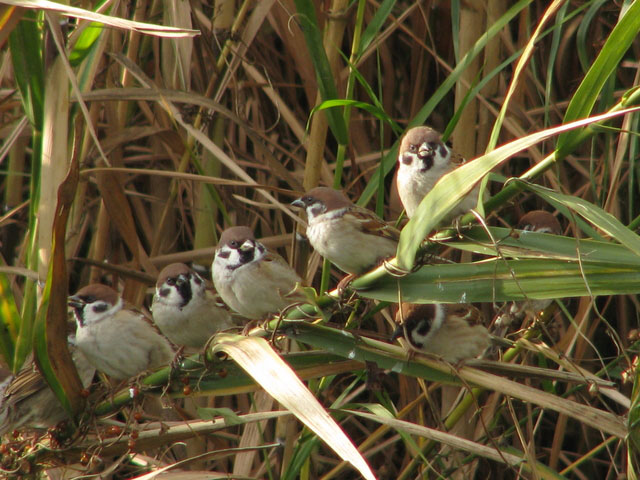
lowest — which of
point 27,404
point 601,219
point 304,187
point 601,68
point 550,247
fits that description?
point 27,404

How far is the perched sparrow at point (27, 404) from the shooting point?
2352 mm

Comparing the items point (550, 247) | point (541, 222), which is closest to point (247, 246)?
point (541, 222)

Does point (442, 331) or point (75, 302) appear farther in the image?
point (75, 302)

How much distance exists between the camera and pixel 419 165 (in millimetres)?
2385

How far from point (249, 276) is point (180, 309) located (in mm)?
318

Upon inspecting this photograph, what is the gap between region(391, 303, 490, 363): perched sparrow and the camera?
2.37 m

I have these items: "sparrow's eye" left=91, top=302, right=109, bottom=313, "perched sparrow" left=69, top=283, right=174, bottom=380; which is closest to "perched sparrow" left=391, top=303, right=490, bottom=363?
"perched sparrow" left=69, top=283, right=174, bottom=380

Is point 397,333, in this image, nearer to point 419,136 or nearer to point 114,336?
point 419,136

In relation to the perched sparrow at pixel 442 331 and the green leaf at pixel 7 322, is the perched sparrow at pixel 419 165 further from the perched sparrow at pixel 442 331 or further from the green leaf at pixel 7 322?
the green leaf at pixel 7 322

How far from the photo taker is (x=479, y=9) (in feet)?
8.84

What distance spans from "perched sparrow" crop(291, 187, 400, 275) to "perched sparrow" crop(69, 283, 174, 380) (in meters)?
0.73

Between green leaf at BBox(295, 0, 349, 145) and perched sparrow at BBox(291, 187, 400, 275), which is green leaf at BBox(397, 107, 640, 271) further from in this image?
green leaf at BBox(295, 0, 349, 145)

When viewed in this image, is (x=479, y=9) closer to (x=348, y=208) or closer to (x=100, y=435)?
(x=348, y=208)

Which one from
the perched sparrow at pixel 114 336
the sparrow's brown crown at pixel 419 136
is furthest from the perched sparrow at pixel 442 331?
the perched sparrow at pixel 114 336
